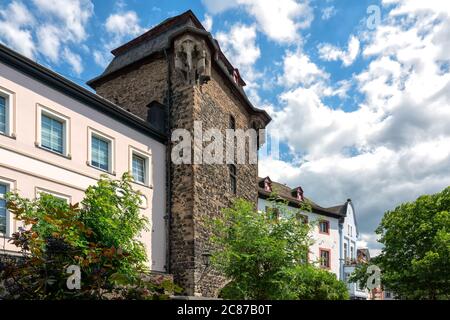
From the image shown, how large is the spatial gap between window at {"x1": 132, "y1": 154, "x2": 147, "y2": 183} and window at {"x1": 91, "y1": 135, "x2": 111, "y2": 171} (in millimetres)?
1389

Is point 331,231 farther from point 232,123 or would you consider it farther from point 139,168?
point 139,168

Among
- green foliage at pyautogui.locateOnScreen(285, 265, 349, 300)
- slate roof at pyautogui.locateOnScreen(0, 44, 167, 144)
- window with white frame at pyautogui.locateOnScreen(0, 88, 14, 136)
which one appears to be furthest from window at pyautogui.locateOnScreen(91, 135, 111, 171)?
green foliage at pyautogui.locateOnScreen(285, 265, 349, 300)

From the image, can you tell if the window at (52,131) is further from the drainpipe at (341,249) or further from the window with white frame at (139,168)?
the drainpipe at (341,249)

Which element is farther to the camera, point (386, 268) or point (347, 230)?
point (347, 230)

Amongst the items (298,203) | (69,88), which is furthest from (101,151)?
(298,203)

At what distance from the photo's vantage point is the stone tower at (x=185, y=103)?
56.0ft

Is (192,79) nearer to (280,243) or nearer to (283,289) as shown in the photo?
(280,243)

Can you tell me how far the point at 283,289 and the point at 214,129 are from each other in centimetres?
959

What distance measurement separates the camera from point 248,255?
39.4 ft

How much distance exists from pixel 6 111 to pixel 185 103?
299 inches

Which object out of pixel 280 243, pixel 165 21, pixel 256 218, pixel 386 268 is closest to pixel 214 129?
pixel 165 21

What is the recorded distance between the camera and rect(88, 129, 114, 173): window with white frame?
1502cm

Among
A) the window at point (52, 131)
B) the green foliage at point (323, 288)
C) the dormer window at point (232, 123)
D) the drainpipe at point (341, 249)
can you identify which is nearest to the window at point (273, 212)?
the green foliage at point (323, 288)
